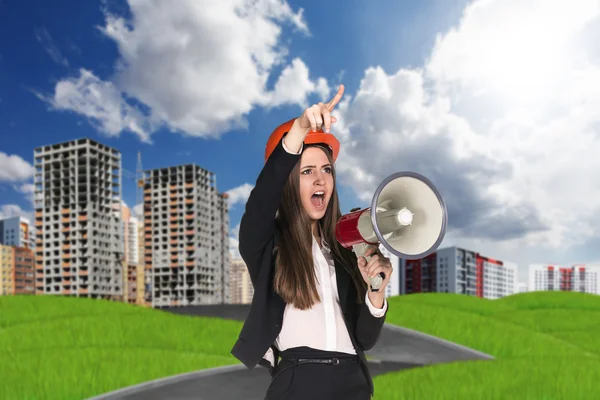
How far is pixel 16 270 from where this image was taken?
129250 mm

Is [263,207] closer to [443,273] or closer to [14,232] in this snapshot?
[443,273]

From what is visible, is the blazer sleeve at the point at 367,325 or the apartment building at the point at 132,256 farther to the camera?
the apartment building at the point at 132,256

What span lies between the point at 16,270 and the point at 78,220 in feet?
186

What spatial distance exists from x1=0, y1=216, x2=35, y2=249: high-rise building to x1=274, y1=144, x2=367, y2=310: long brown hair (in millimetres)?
153355

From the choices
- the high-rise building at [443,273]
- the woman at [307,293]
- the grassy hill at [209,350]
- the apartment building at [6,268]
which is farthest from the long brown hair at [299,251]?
the apartment building at [6,268]

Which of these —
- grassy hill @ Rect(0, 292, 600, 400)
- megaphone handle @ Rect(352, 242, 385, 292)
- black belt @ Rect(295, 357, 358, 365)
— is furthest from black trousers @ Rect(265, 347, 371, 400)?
grassy hill @ Rect(0, 292, 600, 400)

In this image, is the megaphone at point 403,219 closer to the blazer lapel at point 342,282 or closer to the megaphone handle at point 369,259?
the megaphone handle at point 369,259

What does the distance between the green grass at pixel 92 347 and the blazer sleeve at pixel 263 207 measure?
552 cm

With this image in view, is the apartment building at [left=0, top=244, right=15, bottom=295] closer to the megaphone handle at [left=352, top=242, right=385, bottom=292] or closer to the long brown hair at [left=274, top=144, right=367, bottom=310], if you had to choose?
the long brown hair at [left=274, top=144, right=367, bottom=310]

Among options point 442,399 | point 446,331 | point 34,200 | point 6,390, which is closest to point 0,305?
point 6,390

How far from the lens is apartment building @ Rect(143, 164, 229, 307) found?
98.8 meters

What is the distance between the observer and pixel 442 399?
5762 millimetres

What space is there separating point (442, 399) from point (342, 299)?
3.99m

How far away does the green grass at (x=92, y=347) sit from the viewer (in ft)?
22.7
